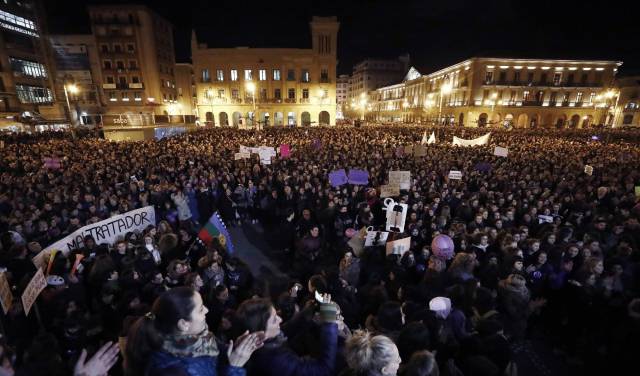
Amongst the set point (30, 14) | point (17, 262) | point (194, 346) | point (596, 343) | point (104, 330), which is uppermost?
point (30, 14)

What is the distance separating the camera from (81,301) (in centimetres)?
465

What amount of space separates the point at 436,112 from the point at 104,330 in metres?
70.6

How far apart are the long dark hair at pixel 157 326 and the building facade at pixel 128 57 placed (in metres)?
56.4

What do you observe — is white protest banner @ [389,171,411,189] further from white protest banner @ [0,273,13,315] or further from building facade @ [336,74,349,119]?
building facade @ [336,74,349,119]

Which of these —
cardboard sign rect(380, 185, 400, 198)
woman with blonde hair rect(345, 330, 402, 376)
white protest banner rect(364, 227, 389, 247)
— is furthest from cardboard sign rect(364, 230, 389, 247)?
woman with blonde hair rect(345, 330, 402, 376)

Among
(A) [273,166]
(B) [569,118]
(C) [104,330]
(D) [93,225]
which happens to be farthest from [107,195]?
(B) [569,118]

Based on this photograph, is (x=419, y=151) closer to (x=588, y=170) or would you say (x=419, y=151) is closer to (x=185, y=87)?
(x=588, y=170)

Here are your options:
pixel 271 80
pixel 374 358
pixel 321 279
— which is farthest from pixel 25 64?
pixel 374 358

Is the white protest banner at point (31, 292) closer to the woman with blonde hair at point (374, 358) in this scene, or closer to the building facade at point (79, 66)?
the woman with blonde hair at point (374, 358)

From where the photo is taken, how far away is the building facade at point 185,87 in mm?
62312

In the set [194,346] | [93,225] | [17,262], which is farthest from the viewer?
[93,225]

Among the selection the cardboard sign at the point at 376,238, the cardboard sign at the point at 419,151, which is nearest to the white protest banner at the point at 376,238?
the cardboard sign at the point at 376,238

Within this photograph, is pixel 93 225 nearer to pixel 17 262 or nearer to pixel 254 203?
pixel 17 262

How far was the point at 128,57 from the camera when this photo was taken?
51.3 m
